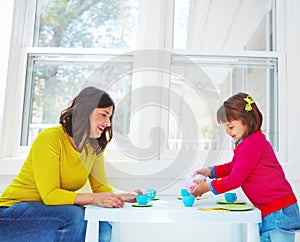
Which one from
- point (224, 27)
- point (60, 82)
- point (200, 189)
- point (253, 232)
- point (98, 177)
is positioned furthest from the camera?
point (224, 27)

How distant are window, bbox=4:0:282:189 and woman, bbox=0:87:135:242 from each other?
26 centimetres

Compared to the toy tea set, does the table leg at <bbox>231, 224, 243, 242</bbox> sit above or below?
below

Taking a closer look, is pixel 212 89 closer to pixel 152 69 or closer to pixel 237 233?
pixel 152 69

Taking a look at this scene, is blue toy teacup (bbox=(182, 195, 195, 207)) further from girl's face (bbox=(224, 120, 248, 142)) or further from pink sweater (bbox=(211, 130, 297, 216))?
girl's face (bbox=(224, 120, 248, 142))

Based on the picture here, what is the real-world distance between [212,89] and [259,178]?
63 cm

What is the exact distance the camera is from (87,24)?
74.7 inches

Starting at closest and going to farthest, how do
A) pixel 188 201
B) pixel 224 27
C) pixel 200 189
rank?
1. pixel 188 201
2. pixel 200 189
3. pixel 224 27

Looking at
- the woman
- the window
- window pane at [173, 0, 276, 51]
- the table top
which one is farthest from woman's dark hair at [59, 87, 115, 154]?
window pane at [173, 0, 276, 51]

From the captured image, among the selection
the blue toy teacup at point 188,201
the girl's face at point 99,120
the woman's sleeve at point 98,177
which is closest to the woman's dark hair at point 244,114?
the blue toy teacup at point 188,201

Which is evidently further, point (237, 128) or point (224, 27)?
point (224, 27)

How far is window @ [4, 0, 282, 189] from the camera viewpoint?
1.72m

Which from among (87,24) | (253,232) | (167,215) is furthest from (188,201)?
(87,24)

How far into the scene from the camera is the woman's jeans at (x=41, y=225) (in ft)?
3.84

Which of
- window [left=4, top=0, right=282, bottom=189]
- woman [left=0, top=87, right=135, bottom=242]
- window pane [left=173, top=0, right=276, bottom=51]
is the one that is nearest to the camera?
woman [left=0, top=87, right=135, bottom=242]
